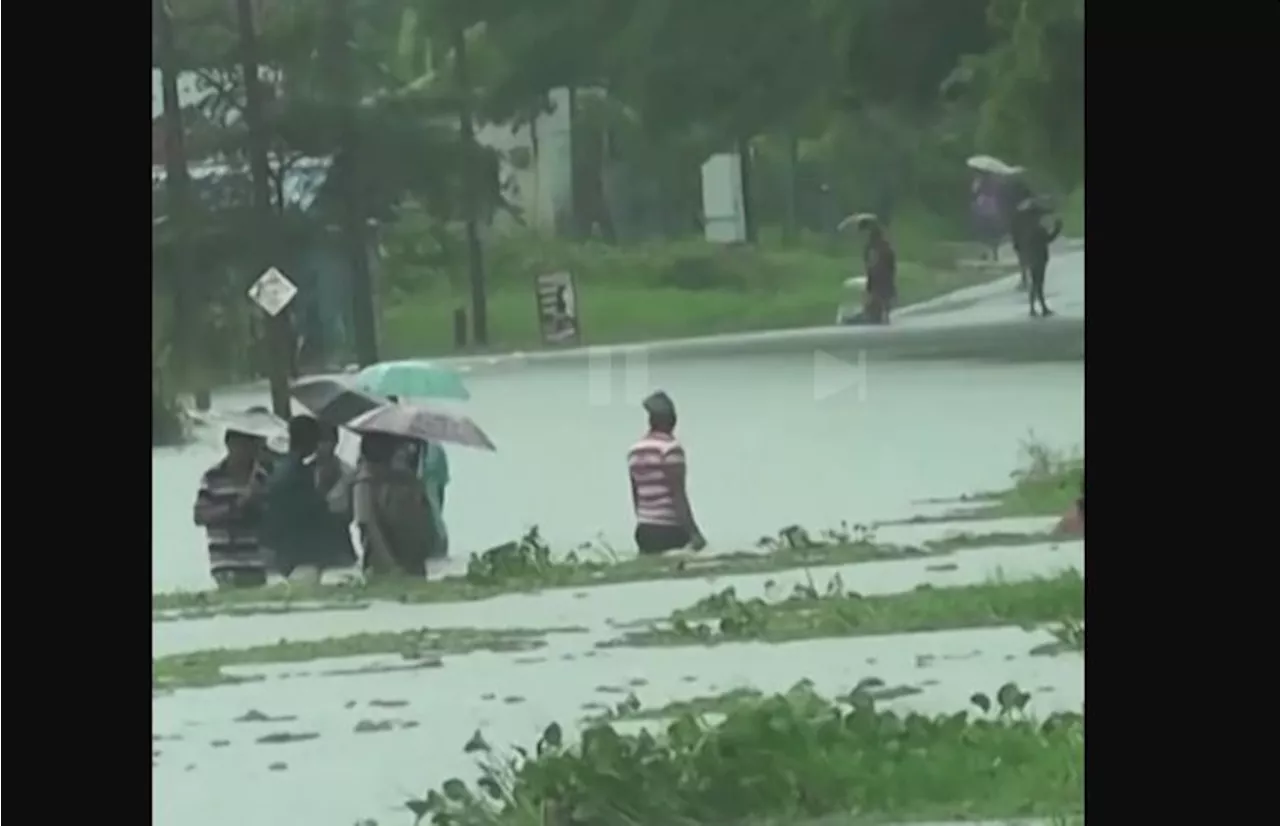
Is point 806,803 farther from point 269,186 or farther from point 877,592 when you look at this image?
point 269,186

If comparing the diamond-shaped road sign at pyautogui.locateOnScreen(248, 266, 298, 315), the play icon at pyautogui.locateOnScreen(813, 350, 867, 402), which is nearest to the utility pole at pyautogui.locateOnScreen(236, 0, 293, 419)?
the diamond-shaped road sign at pyautogui.locateOnScreen(248, 266, 298, 315)

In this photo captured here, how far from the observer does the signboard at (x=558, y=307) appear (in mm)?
2264

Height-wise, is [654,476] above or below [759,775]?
above

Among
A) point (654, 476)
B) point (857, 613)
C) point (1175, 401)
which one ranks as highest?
point (1175, 401)

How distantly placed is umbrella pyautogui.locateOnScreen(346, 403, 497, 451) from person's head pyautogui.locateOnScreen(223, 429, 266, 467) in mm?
148

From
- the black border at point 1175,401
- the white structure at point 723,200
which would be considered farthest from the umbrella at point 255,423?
the black border at point 1175,401

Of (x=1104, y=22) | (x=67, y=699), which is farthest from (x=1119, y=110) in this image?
(x=67, y=699)

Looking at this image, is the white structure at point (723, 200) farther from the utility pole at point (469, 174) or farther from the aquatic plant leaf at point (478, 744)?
the aquatic plant leaf at point (478, 744)

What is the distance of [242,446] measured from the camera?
2.23 m

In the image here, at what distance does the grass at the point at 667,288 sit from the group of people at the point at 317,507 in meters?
0.19

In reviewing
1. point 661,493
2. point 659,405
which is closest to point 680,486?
point 661,493

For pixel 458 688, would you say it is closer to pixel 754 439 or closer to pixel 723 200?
pixel 754 439

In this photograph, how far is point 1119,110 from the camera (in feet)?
7.36

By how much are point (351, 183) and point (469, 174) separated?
0.19 meters
